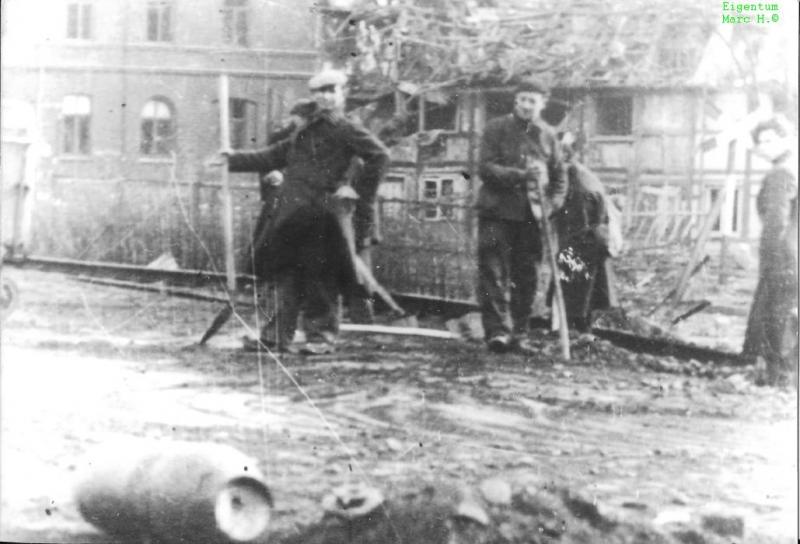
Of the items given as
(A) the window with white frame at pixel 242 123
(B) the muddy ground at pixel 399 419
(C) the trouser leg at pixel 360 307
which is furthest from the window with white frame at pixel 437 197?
(A) the window with white frame at pixel 242 123

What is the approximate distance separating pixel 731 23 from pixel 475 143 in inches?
45.5

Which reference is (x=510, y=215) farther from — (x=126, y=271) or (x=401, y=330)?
(x=126, y=271)

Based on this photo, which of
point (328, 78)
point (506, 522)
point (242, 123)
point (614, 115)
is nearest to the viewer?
point (506, 522)

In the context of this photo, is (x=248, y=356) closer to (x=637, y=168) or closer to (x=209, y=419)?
(x=209, y=419)

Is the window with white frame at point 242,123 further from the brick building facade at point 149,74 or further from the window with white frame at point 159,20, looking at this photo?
the window with white frame at point 159,20

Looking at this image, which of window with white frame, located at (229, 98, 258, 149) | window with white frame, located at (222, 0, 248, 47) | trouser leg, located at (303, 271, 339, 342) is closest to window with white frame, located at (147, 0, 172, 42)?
window with white frame, located at (222, 0, 248, 47)

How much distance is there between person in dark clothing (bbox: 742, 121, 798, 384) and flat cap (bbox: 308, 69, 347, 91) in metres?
1.73

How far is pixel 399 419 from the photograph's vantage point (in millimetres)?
3643

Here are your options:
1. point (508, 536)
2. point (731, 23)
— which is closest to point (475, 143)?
point (731, 23)

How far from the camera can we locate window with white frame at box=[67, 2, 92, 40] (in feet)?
12.7

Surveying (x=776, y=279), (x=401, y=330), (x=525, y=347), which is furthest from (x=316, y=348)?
(x=776, y=279)

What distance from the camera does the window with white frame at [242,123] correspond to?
3.81 metres

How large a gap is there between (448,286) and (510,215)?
0.39m

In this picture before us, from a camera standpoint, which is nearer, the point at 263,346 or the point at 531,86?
the point at 531,86
